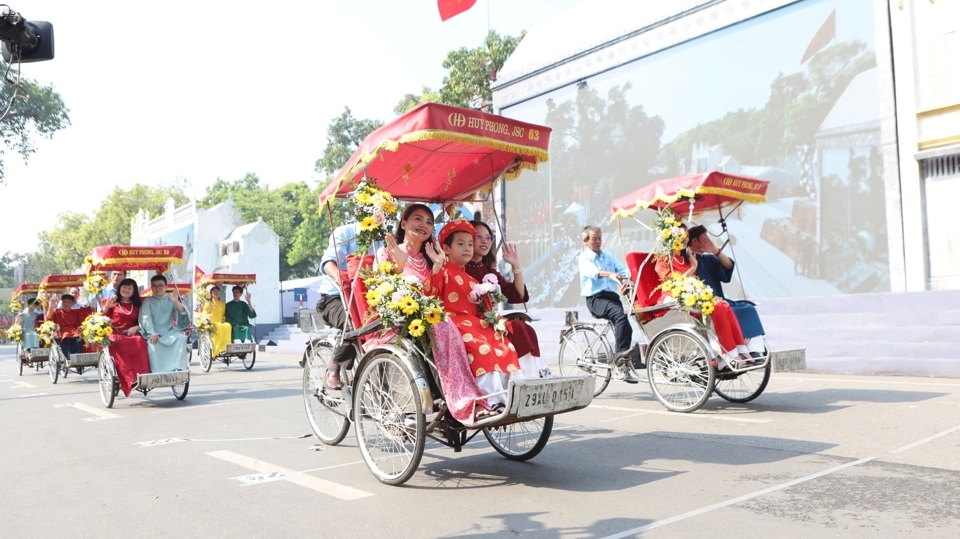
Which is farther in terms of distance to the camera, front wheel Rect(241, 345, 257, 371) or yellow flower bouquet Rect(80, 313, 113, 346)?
front wheel Rect(241, 345, 257, 371)

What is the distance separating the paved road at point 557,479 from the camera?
397 centimetres

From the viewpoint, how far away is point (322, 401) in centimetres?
635

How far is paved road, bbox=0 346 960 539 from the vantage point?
13.0ft

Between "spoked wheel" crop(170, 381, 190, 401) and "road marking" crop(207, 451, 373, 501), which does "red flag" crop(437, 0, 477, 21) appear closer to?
"spoked wheel" crop(170, 381, 190, 401)

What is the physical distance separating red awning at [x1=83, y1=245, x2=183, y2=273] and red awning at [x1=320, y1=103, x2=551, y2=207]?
22.0 ft

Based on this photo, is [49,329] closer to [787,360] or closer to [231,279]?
[231,279]

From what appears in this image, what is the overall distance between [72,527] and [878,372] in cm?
998

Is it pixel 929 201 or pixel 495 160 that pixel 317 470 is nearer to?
pixel 495 160

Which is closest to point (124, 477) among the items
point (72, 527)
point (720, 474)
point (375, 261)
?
point (72, 527)

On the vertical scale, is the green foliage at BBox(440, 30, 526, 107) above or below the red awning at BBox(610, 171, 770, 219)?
above

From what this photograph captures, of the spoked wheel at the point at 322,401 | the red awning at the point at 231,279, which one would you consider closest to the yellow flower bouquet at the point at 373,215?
the spoked wheel at the point at 322,401

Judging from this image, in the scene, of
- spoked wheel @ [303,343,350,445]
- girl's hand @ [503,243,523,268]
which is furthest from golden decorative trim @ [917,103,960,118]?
spoked wheel @ [303,343,350,445]

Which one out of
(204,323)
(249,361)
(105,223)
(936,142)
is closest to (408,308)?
(936,142)

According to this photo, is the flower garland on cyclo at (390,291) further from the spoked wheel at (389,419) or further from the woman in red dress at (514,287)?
the woman in red dress at (514,287)
